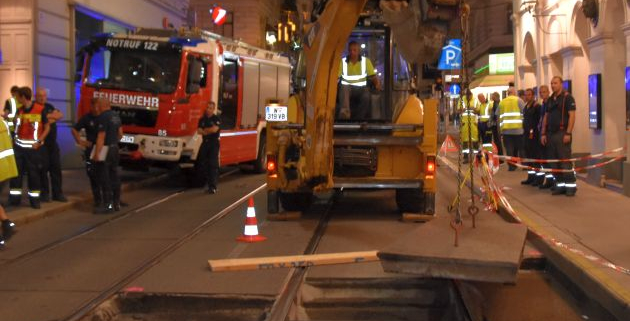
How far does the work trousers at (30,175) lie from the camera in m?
10.9

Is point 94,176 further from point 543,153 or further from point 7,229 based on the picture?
point 543,153

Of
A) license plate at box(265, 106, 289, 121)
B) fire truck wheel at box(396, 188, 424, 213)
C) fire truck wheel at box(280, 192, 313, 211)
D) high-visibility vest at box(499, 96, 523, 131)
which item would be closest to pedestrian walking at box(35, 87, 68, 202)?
license plate at box(265, 106, 289, 121)

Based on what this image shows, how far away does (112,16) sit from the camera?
64.1ft

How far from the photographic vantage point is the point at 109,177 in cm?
1116

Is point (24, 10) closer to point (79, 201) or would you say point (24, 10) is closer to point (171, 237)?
point (79, 201)

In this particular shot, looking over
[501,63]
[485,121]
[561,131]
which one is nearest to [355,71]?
[561,131]

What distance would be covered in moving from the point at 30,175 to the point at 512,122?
10381 millimetres

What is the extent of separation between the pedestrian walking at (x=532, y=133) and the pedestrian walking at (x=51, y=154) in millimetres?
8624

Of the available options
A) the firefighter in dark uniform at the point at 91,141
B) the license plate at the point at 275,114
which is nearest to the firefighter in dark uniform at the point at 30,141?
the firefighter in dark uniform at the point at 91,141

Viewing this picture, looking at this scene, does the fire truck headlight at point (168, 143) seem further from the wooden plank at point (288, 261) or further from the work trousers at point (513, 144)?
the work trousers at point (513, 144)

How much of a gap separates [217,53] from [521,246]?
9837 mm

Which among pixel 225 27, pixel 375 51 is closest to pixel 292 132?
pixel 375 51

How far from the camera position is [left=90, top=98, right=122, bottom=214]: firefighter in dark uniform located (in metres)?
10.9

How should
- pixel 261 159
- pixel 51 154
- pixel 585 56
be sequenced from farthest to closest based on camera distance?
pixel 261 159 < pixel 585 56 < pixel 51 154
